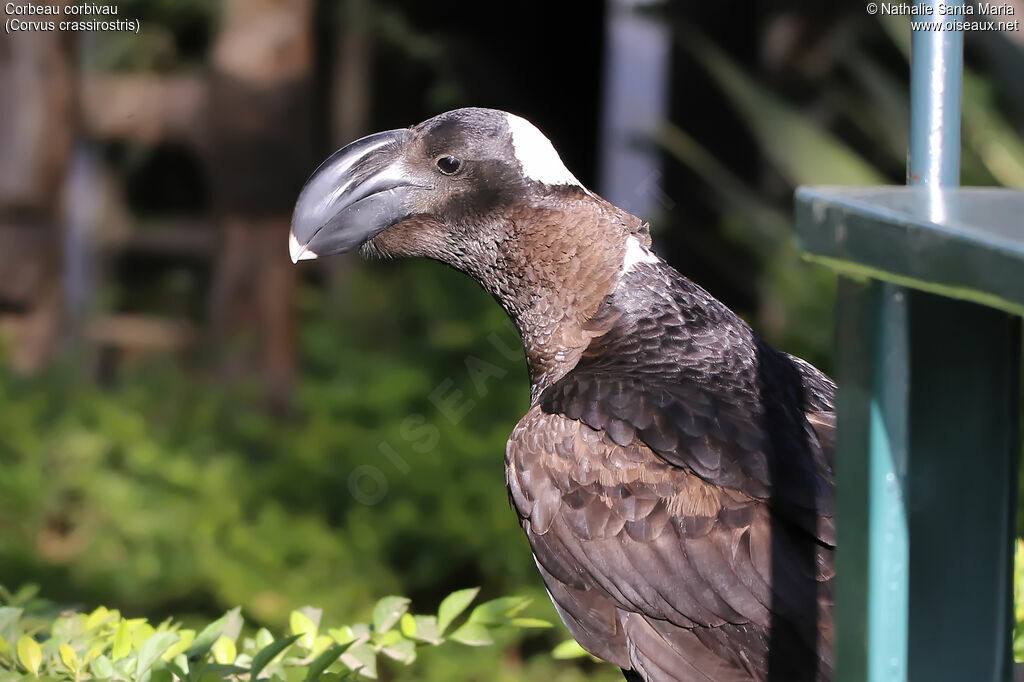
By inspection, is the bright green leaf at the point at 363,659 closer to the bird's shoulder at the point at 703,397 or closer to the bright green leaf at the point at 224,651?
the bright green leaf at the point at 224,651

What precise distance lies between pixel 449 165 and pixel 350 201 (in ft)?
0.62

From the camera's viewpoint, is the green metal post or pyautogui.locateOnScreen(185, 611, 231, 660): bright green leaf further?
pyautogui.locateOnScreen(185, 611, 231, 660): bright green leaf

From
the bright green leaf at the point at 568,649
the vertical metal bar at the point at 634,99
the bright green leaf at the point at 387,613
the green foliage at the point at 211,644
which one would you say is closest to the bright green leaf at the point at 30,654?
the green foliage at the point at 211,644

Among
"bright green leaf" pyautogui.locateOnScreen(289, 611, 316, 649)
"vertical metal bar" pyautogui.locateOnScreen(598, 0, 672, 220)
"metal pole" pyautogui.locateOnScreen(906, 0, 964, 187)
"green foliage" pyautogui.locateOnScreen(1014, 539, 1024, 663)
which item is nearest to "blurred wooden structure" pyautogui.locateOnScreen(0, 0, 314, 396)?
"vertical metal bar" pyautogui.locateOnScreen(598, 0, 672, 220)

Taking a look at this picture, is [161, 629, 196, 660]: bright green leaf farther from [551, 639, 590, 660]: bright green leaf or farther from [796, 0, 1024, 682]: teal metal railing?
[796, 0, 1024, 682]: teal metal railing


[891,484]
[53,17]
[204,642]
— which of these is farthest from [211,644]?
[53,17]

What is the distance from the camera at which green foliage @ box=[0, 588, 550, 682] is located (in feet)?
4.71

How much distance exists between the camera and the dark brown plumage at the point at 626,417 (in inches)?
69.2

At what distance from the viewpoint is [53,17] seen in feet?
16.9

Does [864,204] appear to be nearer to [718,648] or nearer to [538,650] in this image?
[718,648]

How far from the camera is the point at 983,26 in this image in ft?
10.9

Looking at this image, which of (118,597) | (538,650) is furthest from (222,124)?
(538,650)

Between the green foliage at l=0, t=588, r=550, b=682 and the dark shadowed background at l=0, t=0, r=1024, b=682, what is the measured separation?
1.92 m

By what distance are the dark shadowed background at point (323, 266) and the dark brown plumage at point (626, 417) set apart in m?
1.67
